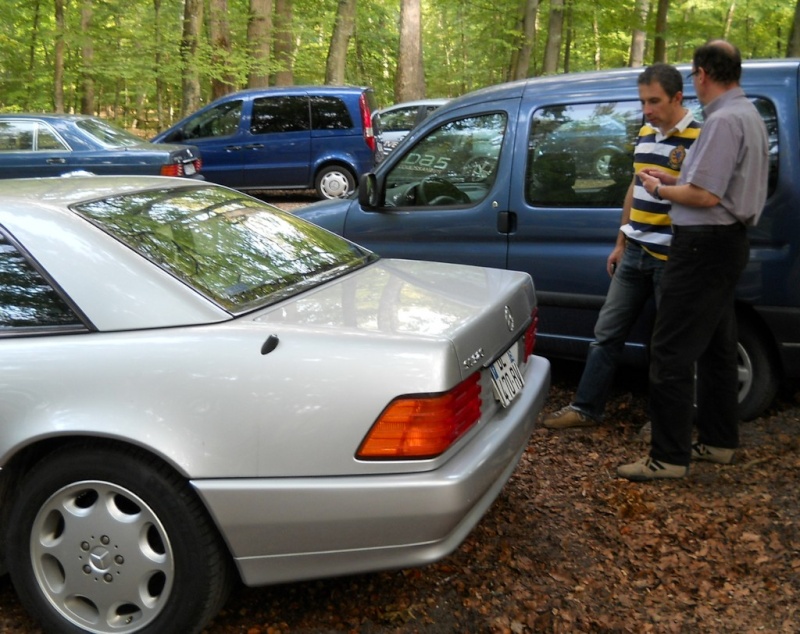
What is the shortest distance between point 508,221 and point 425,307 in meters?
2.17

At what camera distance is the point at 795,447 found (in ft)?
14.2

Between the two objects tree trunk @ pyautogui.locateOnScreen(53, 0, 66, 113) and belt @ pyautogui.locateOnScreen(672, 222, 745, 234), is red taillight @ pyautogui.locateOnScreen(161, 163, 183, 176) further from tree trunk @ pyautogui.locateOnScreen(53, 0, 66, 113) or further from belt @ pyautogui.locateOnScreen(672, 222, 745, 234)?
belt @ pyautogui.locateOnScreen(672, 222, 745, 234)

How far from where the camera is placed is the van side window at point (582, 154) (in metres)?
4.83

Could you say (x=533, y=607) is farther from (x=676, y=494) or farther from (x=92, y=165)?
(x=92, y=165)

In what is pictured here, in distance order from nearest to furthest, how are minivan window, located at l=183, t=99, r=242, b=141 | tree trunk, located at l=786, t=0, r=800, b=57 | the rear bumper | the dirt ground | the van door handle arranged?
the rear bumper → the dirt ground → the van door handle → tree trunk, located at l=786, t=0, r=800, b=57 → minivan window, located at l=183, t=99, r=242, b=141

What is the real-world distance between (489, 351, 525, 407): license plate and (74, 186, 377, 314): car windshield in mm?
773

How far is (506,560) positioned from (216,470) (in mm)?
1346

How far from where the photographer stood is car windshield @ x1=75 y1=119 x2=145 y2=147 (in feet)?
40.6

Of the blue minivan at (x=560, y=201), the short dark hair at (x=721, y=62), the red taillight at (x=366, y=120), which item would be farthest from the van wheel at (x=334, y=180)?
the short dark hair at (x=721, y=62)

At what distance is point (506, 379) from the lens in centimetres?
317

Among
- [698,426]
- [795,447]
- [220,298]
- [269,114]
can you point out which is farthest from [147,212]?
[269,114]

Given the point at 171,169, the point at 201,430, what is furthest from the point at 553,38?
the point at 201,430

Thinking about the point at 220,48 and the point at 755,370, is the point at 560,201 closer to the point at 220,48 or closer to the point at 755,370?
the point at 755,370

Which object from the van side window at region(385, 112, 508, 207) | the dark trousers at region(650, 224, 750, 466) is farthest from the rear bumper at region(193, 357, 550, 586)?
the van side window at region(385, 112, 508, 207)
